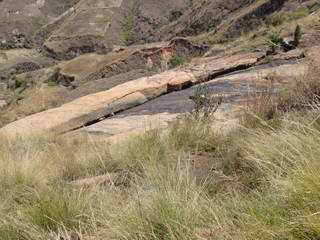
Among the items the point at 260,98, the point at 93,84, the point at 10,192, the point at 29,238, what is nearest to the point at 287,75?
the point at 260,98

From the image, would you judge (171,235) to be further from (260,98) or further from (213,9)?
(213,9)

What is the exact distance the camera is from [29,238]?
391 centimetres

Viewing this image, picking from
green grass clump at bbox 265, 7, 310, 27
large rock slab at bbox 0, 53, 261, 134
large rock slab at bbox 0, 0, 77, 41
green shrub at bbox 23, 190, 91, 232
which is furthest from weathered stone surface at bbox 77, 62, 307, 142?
large rock slab at bbox 0, 0, 77, 41

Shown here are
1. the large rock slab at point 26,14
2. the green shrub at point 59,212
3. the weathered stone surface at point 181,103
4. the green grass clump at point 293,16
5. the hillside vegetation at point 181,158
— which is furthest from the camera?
the large rock slab at point 26,14

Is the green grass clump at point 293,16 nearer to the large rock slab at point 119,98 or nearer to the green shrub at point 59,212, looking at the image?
the large rock slab at point 119,98

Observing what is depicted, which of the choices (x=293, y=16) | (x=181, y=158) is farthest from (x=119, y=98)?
(x=293, y=16)

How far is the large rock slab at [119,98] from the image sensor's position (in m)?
13.2

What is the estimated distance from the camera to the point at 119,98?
14.1m

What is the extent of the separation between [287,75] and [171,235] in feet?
28.3

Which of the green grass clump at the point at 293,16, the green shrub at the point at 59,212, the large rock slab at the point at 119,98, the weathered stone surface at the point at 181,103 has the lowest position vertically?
the green grass clump at the point at 293,16

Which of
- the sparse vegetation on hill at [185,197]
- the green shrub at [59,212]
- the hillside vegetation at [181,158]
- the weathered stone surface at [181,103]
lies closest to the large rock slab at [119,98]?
the hillside vegetation at [181,158]

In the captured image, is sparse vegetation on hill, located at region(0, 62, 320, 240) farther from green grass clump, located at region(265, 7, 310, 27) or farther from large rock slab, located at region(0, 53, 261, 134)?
green grass clump, located at region(265, 7, 310, 27)

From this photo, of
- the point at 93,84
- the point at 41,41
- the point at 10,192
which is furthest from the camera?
the point at 41,41

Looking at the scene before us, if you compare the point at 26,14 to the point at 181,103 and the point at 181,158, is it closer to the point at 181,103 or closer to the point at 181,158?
the point at 181,103
